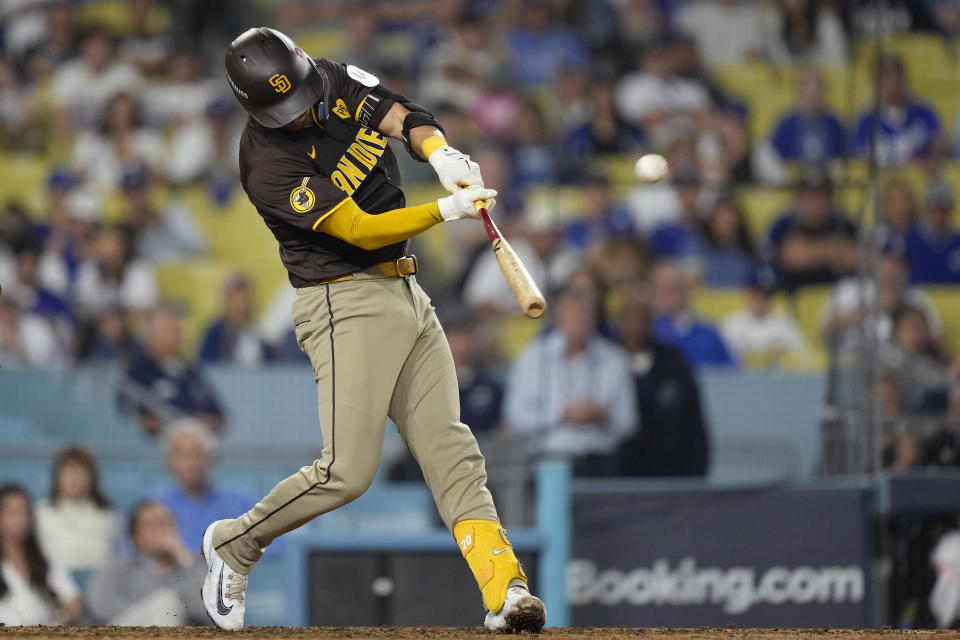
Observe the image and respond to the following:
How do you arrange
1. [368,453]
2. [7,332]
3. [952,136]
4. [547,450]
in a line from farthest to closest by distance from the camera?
[952,136], [7,332], [547,450], [368,453]

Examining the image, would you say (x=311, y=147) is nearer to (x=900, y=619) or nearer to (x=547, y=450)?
(x=547, y=450)

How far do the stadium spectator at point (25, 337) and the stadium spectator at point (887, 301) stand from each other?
4.52 meters

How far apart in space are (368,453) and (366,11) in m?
6.77

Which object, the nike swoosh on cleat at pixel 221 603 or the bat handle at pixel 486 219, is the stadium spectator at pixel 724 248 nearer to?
the bat handle at pixel 486 219

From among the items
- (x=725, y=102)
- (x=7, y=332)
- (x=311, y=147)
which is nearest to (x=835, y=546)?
(x=311, y=147)

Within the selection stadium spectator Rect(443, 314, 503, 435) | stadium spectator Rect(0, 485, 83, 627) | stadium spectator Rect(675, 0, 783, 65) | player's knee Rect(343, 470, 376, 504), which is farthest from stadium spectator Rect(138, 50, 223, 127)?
player's knee Rect(343, 470, 376, 504)

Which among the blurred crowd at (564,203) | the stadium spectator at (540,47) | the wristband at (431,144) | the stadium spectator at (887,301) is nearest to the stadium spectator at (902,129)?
the blurred crowd at (564,203)

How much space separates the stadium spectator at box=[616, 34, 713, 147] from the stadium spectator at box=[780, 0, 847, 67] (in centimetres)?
74

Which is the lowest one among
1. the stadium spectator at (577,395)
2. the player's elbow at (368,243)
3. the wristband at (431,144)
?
the stadium spectator at (577,395)

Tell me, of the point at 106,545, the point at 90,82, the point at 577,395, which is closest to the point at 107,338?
the point at 106,545

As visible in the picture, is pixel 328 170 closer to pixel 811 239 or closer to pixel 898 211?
pixel 811 239

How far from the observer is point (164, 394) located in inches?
279

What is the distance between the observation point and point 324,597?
5605 mm

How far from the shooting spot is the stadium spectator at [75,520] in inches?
234
